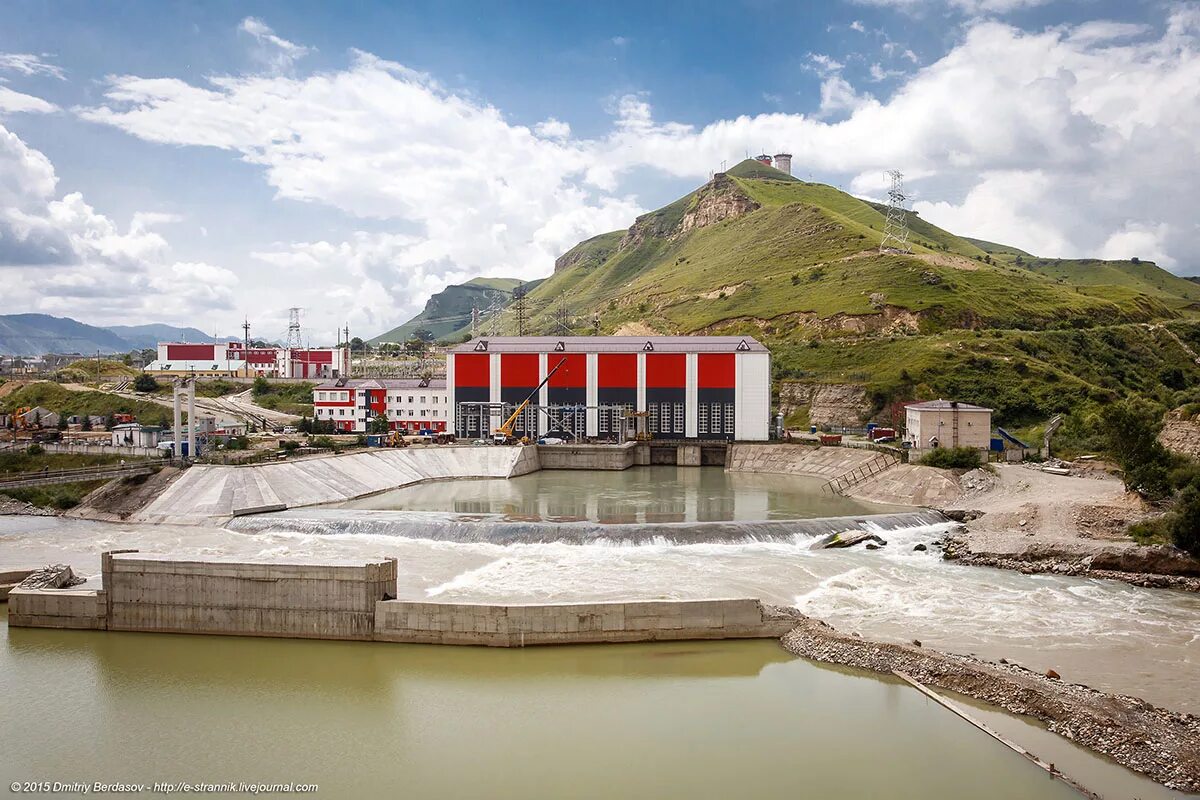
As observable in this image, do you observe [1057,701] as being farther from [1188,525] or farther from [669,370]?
[669,370]

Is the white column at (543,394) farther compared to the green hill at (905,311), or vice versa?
the green hill at (905,311)

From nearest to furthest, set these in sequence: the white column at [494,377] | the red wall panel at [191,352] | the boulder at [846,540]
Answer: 1. the boulder at [846,540]
2. the white column at [494,377]
3. the red wall panel at [191,352]

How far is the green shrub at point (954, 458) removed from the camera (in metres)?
39.2

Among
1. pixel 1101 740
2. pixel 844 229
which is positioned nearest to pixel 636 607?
pixel 1101 740

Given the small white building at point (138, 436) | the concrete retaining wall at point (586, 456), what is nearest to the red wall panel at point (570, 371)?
the concrete retaining wall at point (586, 456)

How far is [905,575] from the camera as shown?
1014 inches

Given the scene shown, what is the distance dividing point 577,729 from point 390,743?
11.9 feet

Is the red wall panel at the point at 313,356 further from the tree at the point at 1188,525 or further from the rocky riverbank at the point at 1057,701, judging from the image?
the tree at the point at 1188,525

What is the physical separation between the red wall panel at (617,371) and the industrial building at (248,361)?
46.3m

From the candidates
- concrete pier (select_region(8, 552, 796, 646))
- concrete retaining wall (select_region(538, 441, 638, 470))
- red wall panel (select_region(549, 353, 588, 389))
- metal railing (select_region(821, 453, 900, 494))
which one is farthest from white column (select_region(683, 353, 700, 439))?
concrete pier (select_region(8, 552, 796, 646))

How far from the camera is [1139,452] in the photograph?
30891 mm

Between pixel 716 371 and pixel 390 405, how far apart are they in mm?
24322

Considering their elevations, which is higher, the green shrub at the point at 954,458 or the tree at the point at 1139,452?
the tree at the point at 1139,452

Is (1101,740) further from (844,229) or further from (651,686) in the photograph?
(844,229)
